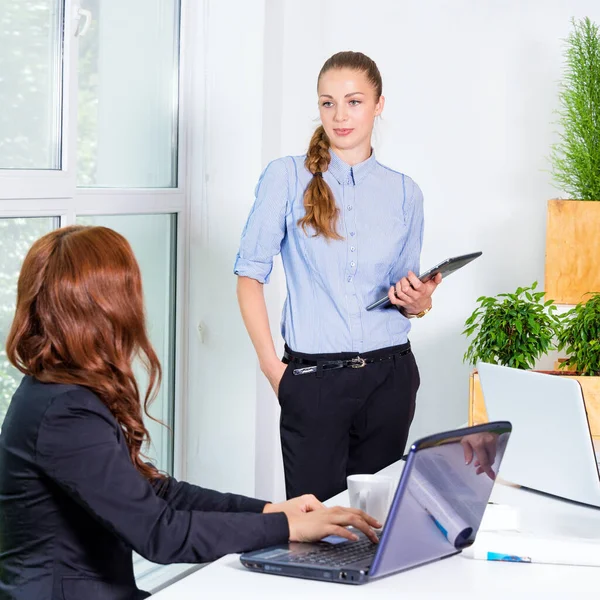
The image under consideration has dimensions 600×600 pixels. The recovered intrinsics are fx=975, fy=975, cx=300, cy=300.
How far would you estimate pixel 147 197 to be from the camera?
3178 millimetres

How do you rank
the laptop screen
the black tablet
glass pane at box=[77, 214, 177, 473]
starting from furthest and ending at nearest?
glass pane at box=[77, 214, 177, 473]
the black tablet
the laptop screen

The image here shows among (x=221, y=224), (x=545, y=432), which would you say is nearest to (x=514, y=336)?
(x=545, y=432)

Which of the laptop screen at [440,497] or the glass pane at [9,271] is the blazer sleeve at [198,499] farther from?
the glass pane at [9,271]

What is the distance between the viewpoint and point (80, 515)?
1491mm

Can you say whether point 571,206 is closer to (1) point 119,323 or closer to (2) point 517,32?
(2) point 517,32

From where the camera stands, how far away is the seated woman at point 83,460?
142cm

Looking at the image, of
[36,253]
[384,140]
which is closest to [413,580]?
[36,253]

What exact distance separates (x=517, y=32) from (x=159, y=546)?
2.57 metres

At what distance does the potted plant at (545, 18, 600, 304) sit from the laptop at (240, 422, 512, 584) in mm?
1625

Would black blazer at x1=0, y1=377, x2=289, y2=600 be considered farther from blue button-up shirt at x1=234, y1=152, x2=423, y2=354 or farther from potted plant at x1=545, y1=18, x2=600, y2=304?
potted plant at x1=545, y1=18, x2=600, y2=304

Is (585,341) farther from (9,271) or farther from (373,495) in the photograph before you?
(9,271)

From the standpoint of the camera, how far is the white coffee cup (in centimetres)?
167

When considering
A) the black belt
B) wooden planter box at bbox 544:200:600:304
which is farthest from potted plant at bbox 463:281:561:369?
the black belt

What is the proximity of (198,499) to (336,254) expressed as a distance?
899 millimetres
